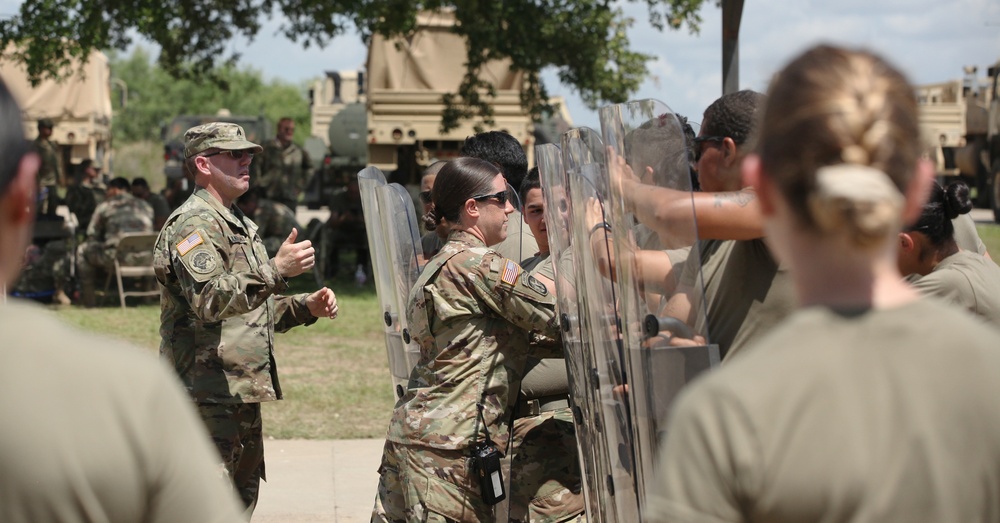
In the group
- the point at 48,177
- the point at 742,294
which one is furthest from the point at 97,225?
the point at 742,294

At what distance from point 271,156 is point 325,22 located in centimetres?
281

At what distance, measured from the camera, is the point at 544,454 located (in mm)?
4062

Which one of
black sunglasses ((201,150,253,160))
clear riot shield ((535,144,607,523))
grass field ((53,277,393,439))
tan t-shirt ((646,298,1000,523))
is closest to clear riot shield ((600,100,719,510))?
clear riot shield ((535,144,607,523))

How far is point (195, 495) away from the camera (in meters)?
1.52

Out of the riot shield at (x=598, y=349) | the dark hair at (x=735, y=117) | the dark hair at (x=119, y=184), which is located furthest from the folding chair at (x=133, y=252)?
the dark hair at (x=735, y=117)

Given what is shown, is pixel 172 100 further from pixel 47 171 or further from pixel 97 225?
pixel 97 225

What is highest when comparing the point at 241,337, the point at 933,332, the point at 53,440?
the point at 933,332

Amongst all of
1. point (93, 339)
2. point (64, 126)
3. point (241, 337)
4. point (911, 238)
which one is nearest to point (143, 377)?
point (93, 339)

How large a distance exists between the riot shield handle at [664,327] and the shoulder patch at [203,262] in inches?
75.0

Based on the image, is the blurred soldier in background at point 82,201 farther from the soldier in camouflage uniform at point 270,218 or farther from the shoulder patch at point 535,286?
the shoulder patch at point 535,286

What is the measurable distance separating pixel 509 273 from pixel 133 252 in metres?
9.98

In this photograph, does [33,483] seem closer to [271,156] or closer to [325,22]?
[325,22]

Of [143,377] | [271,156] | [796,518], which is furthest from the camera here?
[271,156]

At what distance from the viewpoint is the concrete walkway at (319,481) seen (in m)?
5.70
